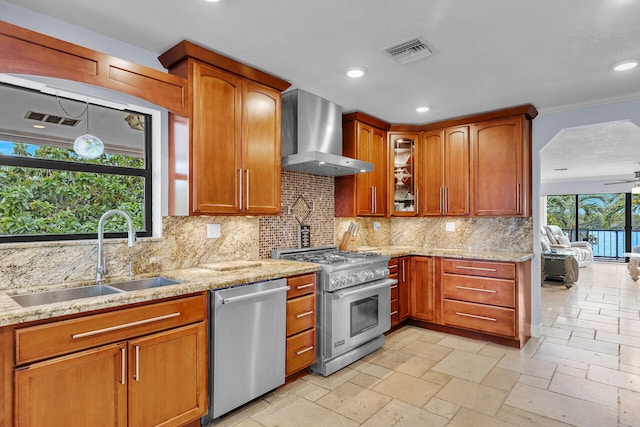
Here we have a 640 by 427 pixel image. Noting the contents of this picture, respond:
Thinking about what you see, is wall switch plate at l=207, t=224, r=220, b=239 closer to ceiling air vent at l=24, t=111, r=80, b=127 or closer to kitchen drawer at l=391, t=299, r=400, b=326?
ceiling air vent at l=24, t=111, r=80, b=127

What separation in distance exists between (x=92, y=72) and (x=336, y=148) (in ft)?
7.20

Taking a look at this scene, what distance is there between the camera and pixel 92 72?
2.06 metres

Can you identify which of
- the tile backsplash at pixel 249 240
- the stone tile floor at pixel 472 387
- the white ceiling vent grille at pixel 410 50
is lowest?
the stone tile floor at pixel 472 387

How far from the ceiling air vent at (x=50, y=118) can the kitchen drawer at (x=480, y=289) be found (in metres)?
3.63

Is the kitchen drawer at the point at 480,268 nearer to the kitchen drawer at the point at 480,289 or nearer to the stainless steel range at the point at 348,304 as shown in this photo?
the kitchen drawer at the point at 480,289

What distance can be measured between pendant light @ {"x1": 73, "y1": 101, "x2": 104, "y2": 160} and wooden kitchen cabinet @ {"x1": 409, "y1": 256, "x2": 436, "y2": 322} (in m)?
3.25

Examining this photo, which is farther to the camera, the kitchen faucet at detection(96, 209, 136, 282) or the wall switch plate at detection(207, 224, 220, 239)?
the wall switch plate at detection(207, 224, 220, 239)

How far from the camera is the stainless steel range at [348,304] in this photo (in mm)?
2945

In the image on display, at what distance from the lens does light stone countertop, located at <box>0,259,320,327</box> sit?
1.55m

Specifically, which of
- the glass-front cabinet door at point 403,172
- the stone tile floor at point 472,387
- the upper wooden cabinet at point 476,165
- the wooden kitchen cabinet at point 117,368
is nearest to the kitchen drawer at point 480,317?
the stone tile floor at point 472,387

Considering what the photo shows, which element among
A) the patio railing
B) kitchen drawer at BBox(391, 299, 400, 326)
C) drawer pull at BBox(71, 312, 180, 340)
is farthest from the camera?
the patio railing

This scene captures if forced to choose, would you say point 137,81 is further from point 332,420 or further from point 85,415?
point 332,420

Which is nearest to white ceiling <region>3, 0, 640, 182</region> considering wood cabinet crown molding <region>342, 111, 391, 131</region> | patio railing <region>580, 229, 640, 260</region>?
wood cabinet crown molding <region>342, 111, 391, 131</region>

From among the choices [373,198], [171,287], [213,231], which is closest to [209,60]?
[213,231]
